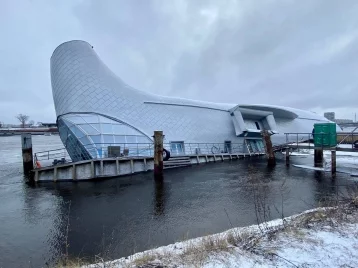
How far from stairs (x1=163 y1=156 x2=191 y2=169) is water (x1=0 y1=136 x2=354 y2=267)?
474 centimetres

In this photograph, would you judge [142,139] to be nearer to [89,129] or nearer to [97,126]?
[97,126]

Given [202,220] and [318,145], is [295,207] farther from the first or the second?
[318,145]

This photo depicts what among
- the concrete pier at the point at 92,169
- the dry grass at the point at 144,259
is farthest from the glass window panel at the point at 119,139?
the dry grass at the point at 144,259

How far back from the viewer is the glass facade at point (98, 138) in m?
19.9

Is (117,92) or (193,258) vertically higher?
(117,92)

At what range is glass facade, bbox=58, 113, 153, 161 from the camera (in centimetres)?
1989

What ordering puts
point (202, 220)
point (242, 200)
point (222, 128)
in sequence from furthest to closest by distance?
point (222, 128) → point (242, 200) → point (202, 220)

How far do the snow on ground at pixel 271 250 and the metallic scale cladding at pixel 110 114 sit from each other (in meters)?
15.5

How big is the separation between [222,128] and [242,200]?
66.9 ft

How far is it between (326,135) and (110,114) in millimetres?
17356

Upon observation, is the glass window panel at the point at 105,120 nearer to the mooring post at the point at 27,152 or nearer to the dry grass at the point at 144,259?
the mooring post at the point at 27,152

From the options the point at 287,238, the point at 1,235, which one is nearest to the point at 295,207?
the point at 287,238

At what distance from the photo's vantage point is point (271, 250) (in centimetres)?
493

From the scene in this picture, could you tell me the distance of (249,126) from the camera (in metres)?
34.8
